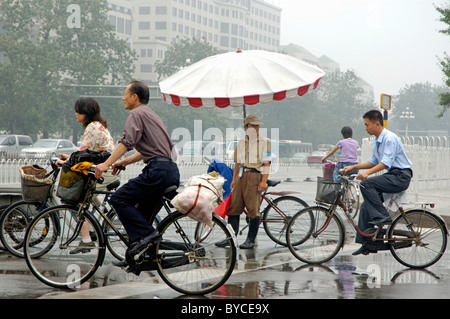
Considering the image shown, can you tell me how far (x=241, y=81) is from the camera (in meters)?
8.14

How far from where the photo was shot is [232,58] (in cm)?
844

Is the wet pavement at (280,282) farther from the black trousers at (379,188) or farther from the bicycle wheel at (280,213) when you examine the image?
the bicycle wheel at (280,213)

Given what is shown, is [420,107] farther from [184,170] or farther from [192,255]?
[192,255]

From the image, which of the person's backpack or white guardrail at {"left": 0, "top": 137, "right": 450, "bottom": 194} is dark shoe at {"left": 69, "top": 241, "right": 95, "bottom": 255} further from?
white guardrail at {"left": 0, "top": 137, "right": 450, "bottom": 194}

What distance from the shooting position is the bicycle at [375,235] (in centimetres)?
705

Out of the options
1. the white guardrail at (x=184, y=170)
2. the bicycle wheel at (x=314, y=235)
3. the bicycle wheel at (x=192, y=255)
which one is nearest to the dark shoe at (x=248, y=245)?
the bicycle wheel at (x=314, y=235)

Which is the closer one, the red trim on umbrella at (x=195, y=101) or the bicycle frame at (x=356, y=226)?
the bicycle frame at (x=356, y=226)

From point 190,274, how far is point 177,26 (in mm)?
123155

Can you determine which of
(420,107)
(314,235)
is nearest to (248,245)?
(314,235)

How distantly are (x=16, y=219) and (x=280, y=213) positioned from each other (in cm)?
339

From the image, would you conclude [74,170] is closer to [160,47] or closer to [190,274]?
[190,274]

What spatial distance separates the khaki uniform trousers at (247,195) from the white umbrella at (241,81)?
982mm

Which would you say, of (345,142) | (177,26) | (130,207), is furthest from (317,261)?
(177,26)
